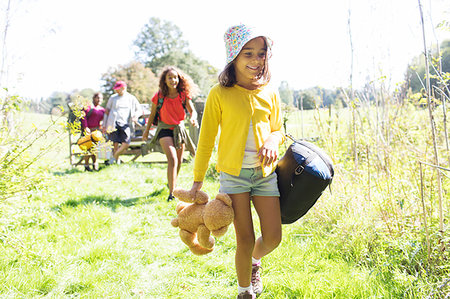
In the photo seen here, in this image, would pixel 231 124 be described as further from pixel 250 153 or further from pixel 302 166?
pixel 302 166

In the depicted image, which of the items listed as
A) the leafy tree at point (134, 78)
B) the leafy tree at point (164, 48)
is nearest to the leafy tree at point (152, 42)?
the leafy tree at point (164, 48)

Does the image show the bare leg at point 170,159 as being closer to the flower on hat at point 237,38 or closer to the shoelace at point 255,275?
the shoelace at point 255,275

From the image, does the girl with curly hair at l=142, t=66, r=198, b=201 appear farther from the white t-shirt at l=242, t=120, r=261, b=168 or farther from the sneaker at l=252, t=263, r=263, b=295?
the white t-shirt at l=242, t=120, r=261, b=168

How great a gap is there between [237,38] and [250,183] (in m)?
0.89

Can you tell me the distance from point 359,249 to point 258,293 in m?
0.92

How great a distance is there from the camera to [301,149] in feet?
6.72

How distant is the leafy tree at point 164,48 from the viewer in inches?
1506

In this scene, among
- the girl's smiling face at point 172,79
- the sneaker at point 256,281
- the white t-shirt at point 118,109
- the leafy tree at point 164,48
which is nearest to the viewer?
the sneaker at point 256,281

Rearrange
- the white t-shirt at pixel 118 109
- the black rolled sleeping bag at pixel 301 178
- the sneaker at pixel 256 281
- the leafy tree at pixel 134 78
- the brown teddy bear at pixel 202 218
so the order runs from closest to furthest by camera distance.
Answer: the brown teddy bear at pixel 202 218, the black rolled sleeping bag at pixel 301 178, the sneaker at pixel 256 281, the white t-shirt at pixel 118 109, the leafy tree at pixel 134 78

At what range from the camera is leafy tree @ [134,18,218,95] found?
125 ft

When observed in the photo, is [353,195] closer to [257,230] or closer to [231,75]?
[257,230]

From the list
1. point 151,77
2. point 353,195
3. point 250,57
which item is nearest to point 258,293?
point 353,195

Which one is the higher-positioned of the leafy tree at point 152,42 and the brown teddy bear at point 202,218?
the leafy tree at point 152,42

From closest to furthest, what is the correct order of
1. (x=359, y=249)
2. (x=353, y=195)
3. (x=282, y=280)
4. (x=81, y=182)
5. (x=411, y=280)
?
(x=411, y=280)
(x=282, y=280)
(x=359, y=249)
(x=353, y=195)
(x=81, y=182)
